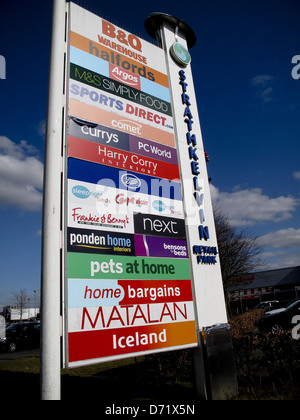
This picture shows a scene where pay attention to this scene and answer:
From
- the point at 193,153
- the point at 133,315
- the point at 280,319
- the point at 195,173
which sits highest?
the point at 193,153

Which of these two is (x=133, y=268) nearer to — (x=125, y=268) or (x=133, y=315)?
(x=125, y=268)

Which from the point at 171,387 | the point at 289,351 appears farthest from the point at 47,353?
the point at 289,351

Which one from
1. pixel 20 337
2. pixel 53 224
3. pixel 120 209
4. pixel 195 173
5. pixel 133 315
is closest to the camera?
pixel 53 224

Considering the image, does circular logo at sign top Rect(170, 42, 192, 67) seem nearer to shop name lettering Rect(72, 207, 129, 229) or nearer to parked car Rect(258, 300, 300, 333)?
shop name lettering Rect(72, 207, 129, 229)

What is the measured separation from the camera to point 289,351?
5.91 m

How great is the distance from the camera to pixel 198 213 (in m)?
6.73

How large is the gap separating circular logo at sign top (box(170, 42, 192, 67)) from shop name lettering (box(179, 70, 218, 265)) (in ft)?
0.96

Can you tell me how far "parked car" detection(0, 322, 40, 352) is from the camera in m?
17.4

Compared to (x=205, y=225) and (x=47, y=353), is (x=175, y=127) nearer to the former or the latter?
(x=205, y=225)

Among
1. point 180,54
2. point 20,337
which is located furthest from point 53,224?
point 20,337

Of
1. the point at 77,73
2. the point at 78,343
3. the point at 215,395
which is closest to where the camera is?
the point at 78,343

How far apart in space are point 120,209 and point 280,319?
42.0ft

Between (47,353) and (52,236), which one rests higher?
(52,236)

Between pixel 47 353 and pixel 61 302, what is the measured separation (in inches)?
27.5
